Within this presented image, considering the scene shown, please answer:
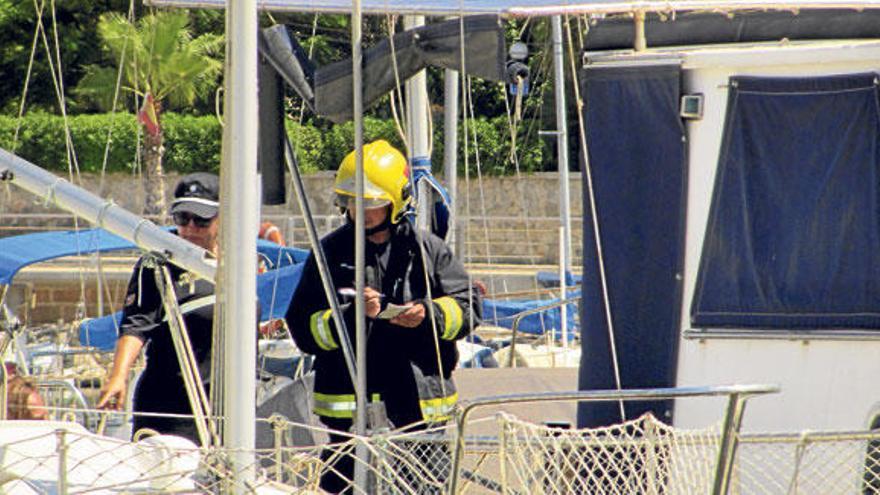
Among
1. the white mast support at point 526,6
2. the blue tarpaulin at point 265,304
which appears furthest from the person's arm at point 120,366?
the blue tarpaulin at point 265,304

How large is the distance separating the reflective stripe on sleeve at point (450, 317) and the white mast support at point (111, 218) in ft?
2.71

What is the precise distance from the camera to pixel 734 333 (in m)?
6.12

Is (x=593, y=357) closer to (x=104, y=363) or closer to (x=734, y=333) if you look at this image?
(x=734, y=333)

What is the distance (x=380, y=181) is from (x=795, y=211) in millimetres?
1517

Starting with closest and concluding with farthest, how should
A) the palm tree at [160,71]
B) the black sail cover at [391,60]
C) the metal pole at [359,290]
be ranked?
1. the metal pole at [359,290]
2. the black sail cover at [391,60]
3. the palm tree at [160,71]

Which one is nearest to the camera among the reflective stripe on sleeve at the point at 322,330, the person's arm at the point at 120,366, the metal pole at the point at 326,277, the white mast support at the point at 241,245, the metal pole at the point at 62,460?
the metal pole at the point at 62,460

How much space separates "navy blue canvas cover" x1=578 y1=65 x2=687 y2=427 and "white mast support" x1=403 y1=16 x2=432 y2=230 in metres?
2.76

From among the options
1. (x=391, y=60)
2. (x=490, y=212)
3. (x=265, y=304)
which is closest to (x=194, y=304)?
(x=391, y=60)

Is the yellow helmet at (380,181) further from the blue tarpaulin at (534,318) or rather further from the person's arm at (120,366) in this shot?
the blue tarpaulin at (534,318)

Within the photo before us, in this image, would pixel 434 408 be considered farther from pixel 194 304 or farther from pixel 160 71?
pixel 160 71

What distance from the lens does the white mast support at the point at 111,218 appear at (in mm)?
6035

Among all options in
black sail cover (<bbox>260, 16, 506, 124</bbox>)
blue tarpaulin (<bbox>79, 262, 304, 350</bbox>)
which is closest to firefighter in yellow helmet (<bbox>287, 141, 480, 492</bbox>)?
black sail cover (<bbox>260, 16, 506, 124</bbox>)

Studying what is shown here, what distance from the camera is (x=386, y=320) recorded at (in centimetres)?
611

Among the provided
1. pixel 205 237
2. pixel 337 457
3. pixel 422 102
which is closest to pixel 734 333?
pixel 337 457
